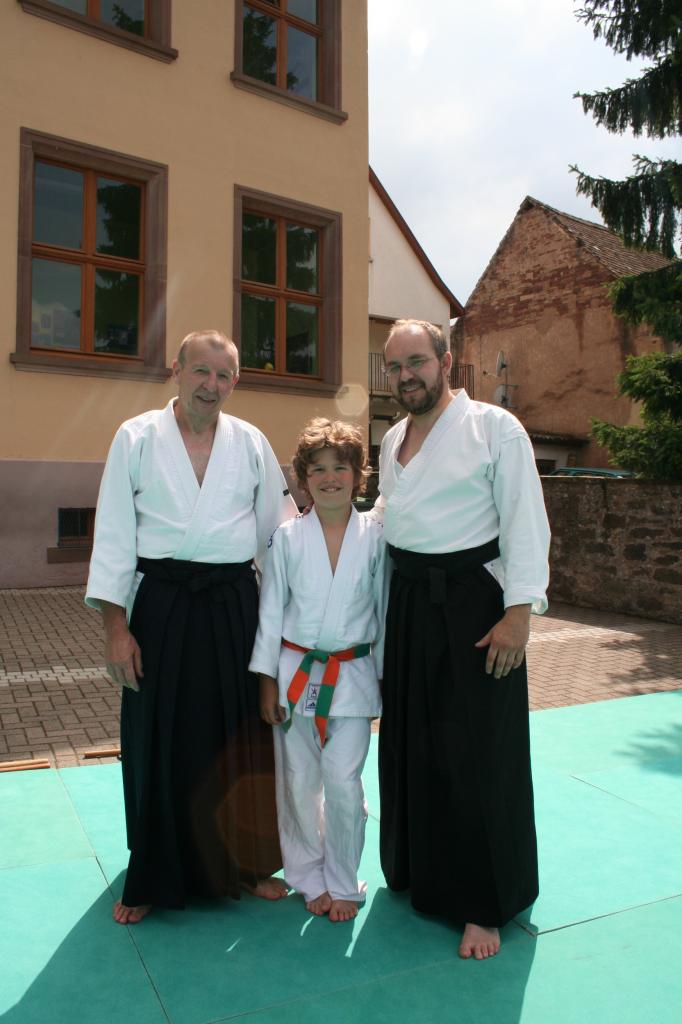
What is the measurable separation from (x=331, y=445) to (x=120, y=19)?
9195mm

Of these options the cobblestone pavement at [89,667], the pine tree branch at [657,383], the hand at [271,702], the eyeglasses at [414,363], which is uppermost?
the pine tree branch at [657,383]

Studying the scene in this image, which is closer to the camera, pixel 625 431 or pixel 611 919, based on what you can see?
pixel 611 919

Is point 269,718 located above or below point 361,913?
above

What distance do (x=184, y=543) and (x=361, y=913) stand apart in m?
1.29

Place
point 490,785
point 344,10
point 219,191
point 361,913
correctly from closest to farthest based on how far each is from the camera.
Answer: point 490,785, point 361,913, point 219,191, point 344,10

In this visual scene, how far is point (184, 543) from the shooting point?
2.51 meters

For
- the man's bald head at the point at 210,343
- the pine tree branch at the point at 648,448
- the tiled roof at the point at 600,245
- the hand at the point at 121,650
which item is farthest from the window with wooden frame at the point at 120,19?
the tiled roof at the point at 600,245

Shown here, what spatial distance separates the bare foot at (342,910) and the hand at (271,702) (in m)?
0.59

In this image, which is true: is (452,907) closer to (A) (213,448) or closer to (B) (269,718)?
(B) (269,718)

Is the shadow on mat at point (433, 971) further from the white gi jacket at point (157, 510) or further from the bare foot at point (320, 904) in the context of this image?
the white gi jacket at point (157, 510)

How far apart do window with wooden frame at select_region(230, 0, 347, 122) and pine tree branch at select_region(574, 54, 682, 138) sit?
11.6ft

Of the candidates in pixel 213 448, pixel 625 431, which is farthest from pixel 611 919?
pixel 625 431

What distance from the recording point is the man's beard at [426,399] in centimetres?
252

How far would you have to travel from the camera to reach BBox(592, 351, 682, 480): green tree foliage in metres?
8.31
